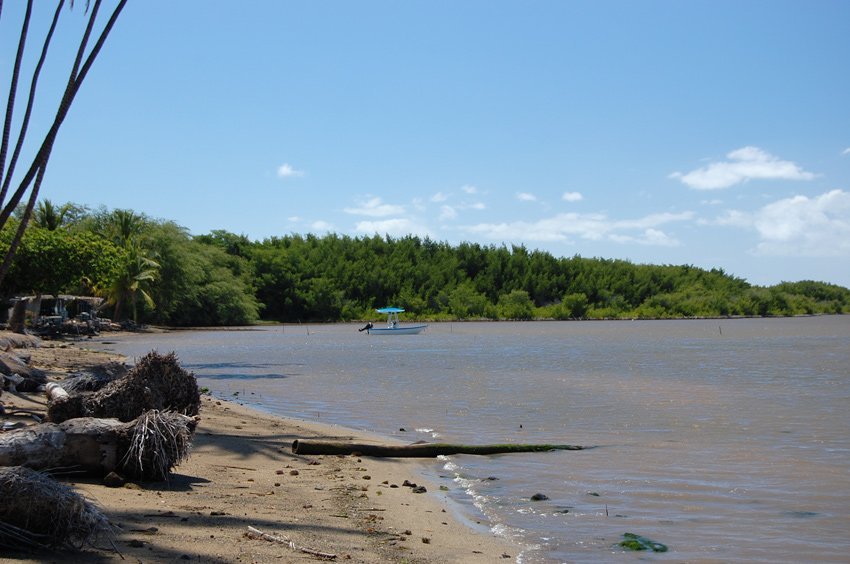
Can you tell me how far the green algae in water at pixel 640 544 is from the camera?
6.96 metres

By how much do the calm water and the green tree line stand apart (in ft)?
131

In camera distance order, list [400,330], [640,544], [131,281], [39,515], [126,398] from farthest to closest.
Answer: [400,330]
[131,281]
[126,398]
[640,544]
[39,515]

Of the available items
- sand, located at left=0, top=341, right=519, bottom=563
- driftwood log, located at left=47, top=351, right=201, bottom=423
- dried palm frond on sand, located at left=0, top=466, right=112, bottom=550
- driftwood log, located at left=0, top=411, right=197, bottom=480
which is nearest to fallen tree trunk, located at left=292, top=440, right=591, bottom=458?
sand, located at left=0, top=341, right=519, bottom=563

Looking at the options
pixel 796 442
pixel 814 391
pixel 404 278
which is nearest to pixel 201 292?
pixel 404 278

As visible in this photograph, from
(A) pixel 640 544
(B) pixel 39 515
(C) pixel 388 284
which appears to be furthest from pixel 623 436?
(C) pixel 388 284

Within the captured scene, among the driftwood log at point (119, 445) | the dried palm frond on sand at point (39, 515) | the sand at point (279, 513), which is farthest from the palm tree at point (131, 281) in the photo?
the dried palm frond on sand at point (39, 515)

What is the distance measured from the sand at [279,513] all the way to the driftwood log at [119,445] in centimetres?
19

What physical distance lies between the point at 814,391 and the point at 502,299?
9041 centimetres

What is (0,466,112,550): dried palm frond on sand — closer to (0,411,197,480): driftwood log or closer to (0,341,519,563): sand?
(0,341,519,563): sand

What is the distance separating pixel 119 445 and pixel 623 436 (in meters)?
8.83

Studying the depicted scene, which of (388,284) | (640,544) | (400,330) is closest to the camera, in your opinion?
(640,544)

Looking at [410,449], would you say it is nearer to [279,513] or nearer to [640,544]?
[279,513]

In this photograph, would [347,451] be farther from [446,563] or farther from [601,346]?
[601,346]

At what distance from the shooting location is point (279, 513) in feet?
Result: 22.5
